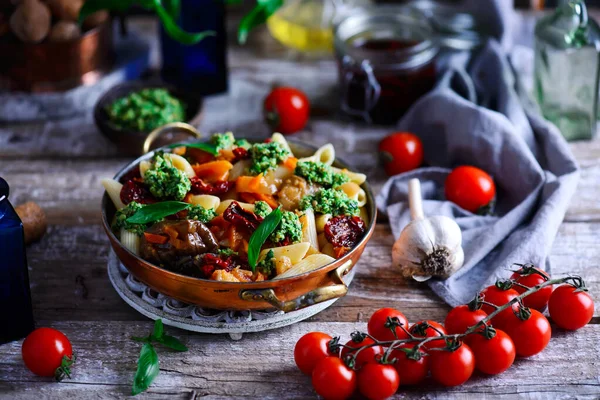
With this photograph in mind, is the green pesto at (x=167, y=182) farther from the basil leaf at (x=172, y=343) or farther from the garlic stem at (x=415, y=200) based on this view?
Result: the garlic stem at (x=415, y=200)

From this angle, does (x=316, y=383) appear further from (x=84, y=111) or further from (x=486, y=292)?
(x=84, y=111)

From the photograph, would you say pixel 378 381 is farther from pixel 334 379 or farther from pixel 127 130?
pixel 127 130

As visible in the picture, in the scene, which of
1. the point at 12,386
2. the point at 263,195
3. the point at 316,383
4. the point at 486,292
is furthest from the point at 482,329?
the point at 12,386

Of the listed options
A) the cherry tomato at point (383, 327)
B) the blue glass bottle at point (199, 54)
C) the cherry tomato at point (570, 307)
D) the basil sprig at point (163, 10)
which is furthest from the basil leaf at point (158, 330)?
the blue glass bottle at point (199, 54)

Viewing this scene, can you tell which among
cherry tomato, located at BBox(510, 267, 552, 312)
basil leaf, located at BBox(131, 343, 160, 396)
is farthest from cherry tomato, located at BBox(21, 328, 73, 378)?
cherry tomato, located at BBox(510, 267, 552, 312)

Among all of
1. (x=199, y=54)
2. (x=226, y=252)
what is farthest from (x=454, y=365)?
(x=199, y=54)

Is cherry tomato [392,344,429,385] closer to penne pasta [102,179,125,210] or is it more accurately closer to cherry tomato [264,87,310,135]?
penne pasta [102,179,125,210]

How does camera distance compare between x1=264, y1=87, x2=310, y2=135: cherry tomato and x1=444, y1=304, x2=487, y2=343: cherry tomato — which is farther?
x1=264, y1=87, x2=310, y2=135: cherry tomato
